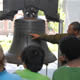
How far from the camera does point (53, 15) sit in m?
1.69

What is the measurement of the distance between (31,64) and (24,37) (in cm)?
47

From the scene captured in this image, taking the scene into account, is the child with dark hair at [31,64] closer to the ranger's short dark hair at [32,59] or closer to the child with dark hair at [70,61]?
the ranger's short dark hair at [32,59]

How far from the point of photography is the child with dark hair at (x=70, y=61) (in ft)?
3.66

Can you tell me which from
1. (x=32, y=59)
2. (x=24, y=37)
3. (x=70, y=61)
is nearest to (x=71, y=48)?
(x=70, y=61)

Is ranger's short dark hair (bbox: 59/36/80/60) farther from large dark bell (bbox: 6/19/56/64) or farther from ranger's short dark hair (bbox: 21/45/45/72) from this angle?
large dark bell (bbox: 6/19/56/64)

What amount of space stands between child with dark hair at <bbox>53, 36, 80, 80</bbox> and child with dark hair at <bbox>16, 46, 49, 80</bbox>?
0.12m

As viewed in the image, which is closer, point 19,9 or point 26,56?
point 26,56

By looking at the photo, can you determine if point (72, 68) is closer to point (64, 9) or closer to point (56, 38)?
point (56, 38)

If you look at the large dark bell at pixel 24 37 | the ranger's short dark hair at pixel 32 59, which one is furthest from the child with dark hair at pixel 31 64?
the large dark bell at pixel 24 37

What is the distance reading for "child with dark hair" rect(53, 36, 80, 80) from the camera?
1.12 metres

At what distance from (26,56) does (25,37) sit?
1.46 feet

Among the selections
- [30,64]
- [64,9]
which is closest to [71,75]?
[30,64]

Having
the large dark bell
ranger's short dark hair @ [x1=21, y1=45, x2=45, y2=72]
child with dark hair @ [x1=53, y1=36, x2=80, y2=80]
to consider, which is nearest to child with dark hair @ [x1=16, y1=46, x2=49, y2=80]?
ranger's short dark hair @ [x1=21, y1=45, x2=45, y2=72]

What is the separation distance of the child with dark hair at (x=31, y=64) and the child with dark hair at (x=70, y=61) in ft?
0.39
